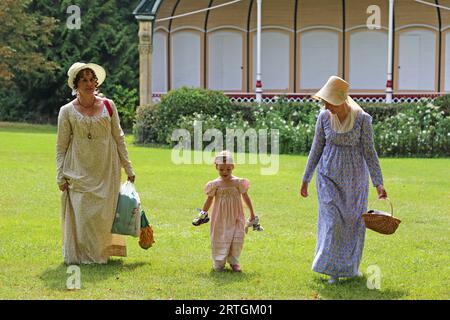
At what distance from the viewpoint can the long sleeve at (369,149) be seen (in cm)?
825

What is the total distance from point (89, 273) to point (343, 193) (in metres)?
2.47

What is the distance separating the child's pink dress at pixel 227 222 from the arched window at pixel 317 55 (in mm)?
22006

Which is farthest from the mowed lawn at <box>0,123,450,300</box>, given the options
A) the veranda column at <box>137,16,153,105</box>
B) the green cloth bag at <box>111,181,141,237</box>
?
the veranda column at <box>137,16,153,105</box>

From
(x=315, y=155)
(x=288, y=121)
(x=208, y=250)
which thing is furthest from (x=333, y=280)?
(x=288, y=121)

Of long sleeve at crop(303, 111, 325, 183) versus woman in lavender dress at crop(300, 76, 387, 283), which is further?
long sleeve at crop(303, 111, 325, 183)

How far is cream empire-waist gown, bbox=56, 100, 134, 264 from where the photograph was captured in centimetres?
903

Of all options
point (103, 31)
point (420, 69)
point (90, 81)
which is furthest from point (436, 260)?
point (103, 31)

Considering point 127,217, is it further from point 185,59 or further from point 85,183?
point 185,59

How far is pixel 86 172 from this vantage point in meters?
9.07

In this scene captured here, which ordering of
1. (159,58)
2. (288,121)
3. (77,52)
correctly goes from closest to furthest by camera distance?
(288,121)
(159,58)
(77,52)

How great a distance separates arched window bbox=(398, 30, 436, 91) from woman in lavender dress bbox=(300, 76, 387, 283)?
22134mm

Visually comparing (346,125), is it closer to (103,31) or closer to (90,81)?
(90,81)

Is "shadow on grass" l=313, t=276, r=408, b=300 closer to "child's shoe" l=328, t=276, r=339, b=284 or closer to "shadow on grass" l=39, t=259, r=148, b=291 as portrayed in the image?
→ "child's shoe" l=328, t=276, r=339, b=284

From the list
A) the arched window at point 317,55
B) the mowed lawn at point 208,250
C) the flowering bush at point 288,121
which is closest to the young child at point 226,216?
the mowed lawn at point 208,250
